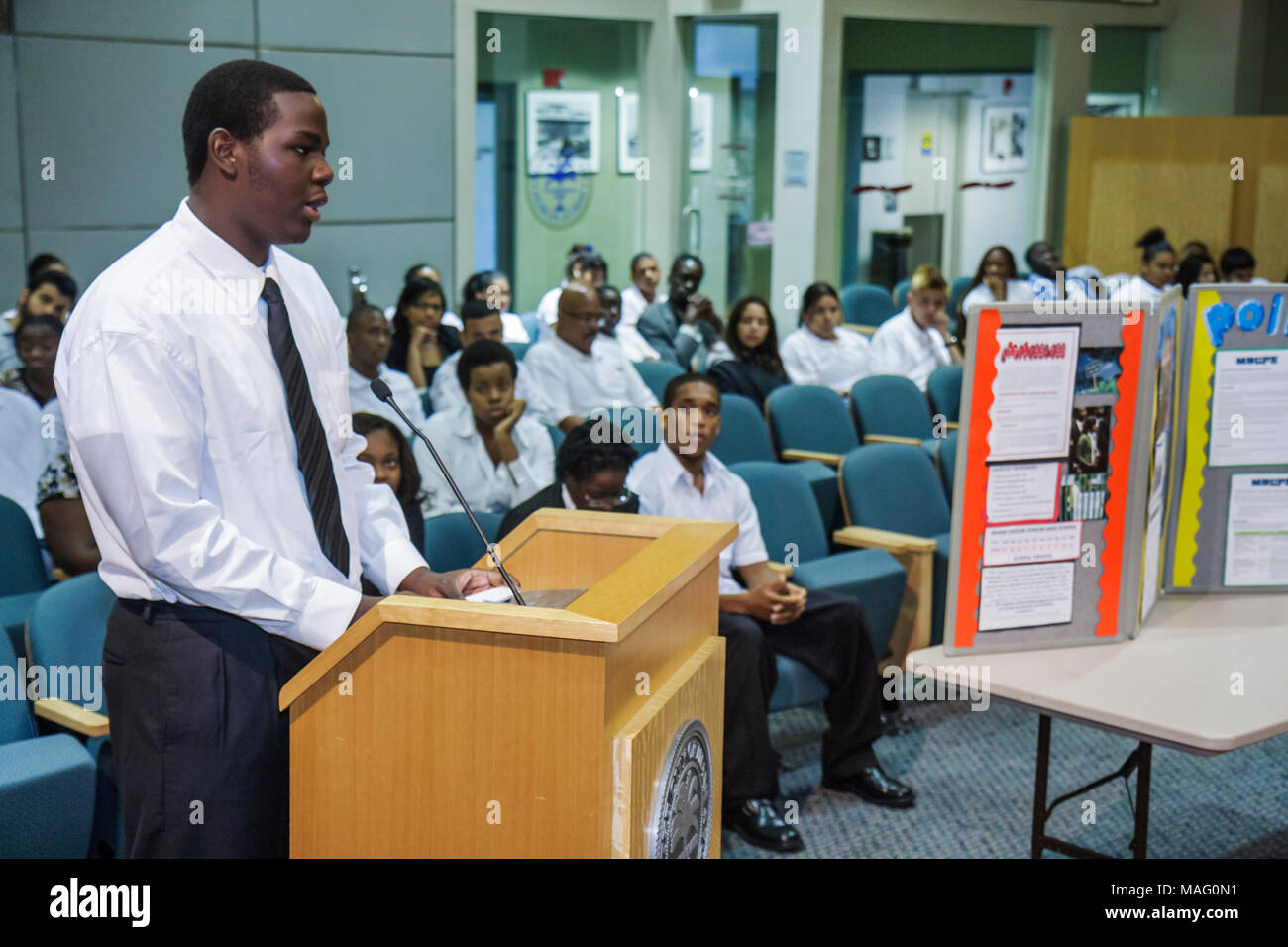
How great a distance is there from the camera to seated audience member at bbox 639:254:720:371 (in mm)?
7637

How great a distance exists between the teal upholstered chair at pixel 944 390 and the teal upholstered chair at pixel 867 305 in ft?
10.3

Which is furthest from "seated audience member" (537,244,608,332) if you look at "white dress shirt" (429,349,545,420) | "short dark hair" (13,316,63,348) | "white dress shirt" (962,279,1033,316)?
"short dark hair" (13,316,63,348)

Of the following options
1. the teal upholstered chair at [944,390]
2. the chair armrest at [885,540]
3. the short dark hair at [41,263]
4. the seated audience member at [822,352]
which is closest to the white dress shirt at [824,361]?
the seated audience member at [822,352]

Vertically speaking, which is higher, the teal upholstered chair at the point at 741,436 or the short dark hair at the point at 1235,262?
the short dark hair at the point at 1235,262

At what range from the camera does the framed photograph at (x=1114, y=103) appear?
11.1 m

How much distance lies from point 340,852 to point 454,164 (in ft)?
21.5

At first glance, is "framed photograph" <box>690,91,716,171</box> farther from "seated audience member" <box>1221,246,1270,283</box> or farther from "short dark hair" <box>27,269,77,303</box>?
"short dark hair" <box>27,269,77,303</box>

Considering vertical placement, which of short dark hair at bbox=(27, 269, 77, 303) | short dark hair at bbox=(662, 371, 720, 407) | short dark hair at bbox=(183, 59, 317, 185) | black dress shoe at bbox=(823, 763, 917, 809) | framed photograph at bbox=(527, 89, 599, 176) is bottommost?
black dress shoe at bbox=(823, 763, 917, 809)

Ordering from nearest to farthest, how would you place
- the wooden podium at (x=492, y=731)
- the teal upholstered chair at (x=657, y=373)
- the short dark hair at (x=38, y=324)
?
the wooden podium at (x=492, y=731)
the short dark hair at (x=38, y=324)
the teal upholstered chair at (x=657, y=373)

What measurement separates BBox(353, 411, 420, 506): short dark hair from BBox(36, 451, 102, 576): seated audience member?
79 centimetres

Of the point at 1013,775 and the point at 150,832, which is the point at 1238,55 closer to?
the point at 1013,775

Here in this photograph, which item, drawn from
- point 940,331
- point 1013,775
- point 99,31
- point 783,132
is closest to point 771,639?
point 1013,775

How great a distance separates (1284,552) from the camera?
9.78ft

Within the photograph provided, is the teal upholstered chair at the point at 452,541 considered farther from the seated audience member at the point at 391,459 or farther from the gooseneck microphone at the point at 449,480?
the gooseneck microphone at the point at 449,480
